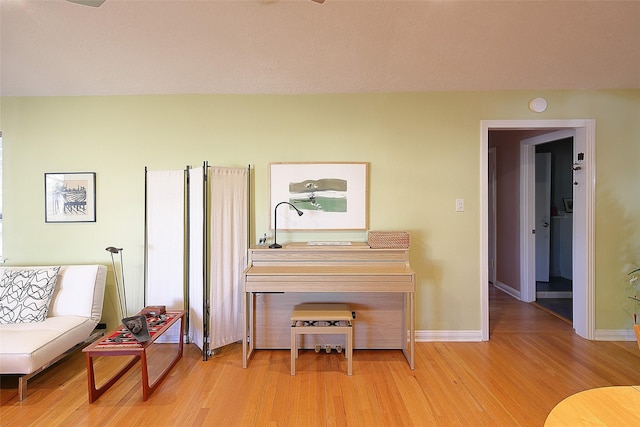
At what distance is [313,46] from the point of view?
2.10 m

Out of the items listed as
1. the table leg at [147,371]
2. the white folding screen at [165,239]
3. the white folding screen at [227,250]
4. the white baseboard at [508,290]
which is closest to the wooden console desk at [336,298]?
the white folding screen at [227,250]

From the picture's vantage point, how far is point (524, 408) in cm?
195

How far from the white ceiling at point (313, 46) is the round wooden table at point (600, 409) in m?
1.87

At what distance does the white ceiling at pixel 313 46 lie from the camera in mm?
1724

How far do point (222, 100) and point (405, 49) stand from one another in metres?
1.73

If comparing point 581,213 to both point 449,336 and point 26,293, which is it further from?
point 26,293

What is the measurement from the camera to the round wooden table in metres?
0.85

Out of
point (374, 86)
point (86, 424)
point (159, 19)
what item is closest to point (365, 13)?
point (374, 86)

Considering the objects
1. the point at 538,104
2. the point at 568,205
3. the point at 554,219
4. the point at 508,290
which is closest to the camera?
the point at 538,104

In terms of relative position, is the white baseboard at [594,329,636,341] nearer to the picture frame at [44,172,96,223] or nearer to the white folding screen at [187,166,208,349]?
the white folding screen at [187,166,208,349]

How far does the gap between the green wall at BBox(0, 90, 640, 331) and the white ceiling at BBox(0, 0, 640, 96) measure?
6.2 inches

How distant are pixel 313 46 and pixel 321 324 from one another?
2.07 m

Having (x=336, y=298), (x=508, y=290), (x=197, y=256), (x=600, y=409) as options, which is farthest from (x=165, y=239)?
(x=508, y=290)

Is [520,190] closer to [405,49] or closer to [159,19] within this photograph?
[405,49]
